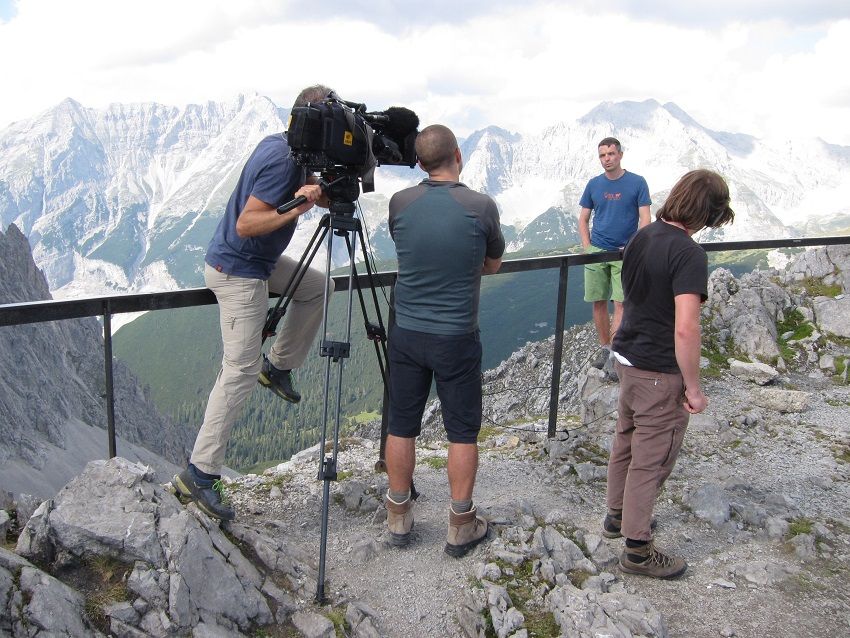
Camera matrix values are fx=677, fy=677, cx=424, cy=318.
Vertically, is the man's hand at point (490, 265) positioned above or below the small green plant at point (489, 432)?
above

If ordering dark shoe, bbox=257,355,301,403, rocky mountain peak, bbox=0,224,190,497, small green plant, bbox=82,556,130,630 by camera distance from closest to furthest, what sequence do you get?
small green plant, bbox=82,556,130,630 < dark shoe, bbox=257,355,301,403 < rocky mountain peak, bbox=0,224,190,497

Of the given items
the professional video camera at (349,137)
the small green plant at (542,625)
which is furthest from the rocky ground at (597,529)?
the professional video camera at (349,137)

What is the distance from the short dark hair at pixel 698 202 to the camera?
4.53m

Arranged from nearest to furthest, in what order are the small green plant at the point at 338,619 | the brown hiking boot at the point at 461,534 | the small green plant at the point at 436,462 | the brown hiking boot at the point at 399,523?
the small green plant at the point at 338,619 → the brown hiking boot at the point at 461,534 → the brown hiking boot at the point at 399,523 → the small green plant at the point at 436,462

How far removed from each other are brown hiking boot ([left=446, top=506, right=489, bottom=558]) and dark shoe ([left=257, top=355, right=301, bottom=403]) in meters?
1.63

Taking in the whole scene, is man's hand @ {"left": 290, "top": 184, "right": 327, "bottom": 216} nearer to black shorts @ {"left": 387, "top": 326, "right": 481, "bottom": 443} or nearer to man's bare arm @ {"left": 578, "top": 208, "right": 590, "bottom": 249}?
black shorts @ {"left": 387, "top": 326, "right": 481, "bottom": 443}

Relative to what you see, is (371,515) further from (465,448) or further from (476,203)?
(476,203)

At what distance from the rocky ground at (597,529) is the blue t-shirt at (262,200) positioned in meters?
2.00

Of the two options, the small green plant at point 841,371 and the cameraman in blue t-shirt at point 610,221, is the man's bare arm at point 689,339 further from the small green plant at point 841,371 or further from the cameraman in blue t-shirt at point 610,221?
the small green plant at point 841,371

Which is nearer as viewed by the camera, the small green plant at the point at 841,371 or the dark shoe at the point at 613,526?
the dark shoe at the point at 613,526

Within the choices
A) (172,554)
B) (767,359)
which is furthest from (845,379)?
(172,554)

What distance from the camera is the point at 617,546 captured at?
5.23 m

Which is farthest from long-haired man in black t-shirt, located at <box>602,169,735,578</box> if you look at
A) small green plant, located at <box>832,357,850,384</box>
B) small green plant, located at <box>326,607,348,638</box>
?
small green plant, located at <box>832,357,850,384</box>

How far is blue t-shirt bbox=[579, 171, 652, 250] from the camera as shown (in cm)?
922
